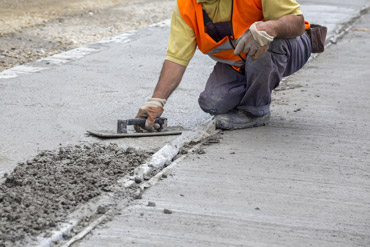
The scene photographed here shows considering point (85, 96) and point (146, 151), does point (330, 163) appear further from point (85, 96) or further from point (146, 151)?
point (85, 96)

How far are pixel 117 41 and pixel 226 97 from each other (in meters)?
3.76

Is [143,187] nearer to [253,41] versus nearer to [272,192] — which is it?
[272,192]

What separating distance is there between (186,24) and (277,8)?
1.98ft

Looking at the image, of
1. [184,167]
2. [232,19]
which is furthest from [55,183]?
[232,19]

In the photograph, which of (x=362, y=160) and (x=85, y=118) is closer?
(x=362, y=160)

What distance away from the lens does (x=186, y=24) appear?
403cm

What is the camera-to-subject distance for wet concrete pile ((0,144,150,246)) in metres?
2.71

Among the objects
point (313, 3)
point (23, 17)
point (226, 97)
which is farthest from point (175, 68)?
point (313, 3)

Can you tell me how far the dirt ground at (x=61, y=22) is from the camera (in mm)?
7109

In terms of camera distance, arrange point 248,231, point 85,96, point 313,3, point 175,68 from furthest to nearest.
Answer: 1. point 313,3
2. point 85,96
3. point 175,68
4. point 248,231

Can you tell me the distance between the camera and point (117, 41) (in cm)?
773

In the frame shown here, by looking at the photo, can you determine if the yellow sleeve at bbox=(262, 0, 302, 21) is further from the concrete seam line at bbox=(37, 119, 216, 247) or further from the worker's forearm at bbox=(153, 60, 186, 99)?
the concrete seam line at bbox=(37, 119, 216, 247)

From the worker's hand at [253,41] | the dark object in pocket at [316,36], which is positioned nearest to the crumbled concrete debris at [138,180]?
the worker's hand at [253,41]

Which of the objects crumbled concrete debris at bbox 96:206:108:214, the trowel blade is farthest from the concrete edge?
crumbled concrete debris at bbox 96:206:108:214
